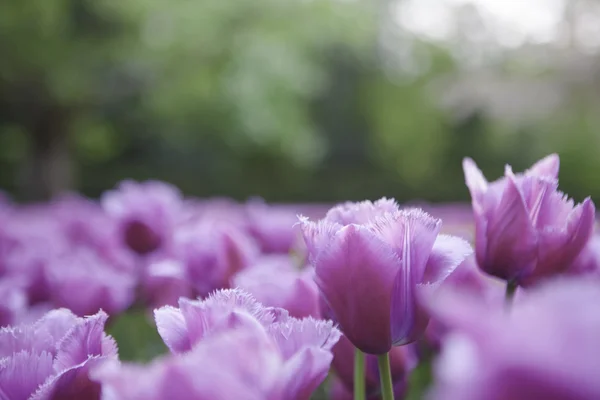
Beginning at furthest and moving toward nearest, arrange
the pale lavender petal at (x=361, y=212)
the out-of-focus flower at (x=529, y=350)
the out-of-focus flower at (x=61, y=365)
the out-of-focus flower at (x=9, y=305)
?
the out-of-focus flower at (x=9, y=305) → the pale lavender petal at (x=361, y=212) → the out-of-focus flower at (x=61, y=365) → the out-of-focus flower at (x=529, y=350)

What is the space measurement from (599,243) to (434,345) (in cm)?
26

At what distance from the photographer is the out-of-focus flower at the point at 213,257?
1.20m

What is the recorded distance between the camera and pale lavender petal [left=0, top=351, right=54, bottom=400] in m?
0.63

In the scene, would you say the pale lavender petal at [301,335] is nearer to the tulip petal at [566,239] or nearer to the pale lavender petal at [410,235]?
the pale lavender petal at [410,235]

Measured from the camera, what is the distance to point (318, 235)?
0.69 m

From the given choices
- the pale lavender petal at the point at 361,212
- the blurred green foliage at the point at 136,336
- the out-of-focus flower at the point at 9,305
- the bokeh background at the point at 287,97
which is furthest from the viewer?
the bokeh background at the point at 287,97

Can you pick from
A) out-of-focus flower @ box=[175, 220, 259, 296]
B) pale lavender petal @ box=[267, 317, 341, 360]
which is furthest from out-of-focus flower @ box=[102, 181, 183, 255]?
pale lavender petal @ box=[267, 317, 341, 360]

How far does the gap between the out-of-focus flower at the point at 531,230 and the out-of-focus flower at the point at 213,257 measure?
0.48 metres

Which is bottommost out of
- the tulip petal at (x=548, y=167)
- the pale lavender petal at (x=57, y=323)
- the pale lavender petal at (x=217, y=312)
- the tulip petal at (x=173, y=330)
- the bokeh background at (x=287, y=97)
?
the bokeh background at (x=287, y=97)

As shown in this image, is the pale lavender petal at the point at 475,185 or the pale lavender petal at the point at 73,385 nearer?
the pale lavender petal at the point at 73,385

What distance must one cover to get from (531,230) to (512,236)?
20 mm

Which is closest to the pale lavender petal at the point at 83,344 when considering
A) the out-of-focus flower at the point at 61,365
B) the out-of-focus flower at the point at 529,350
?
the out-of-focus flower at the point at 61,365

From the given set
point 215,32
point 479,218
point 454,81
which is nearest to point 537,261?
point 479,218

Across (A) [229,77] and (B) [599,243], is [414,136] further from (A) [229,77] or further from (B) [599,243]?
(B) [599,243]
